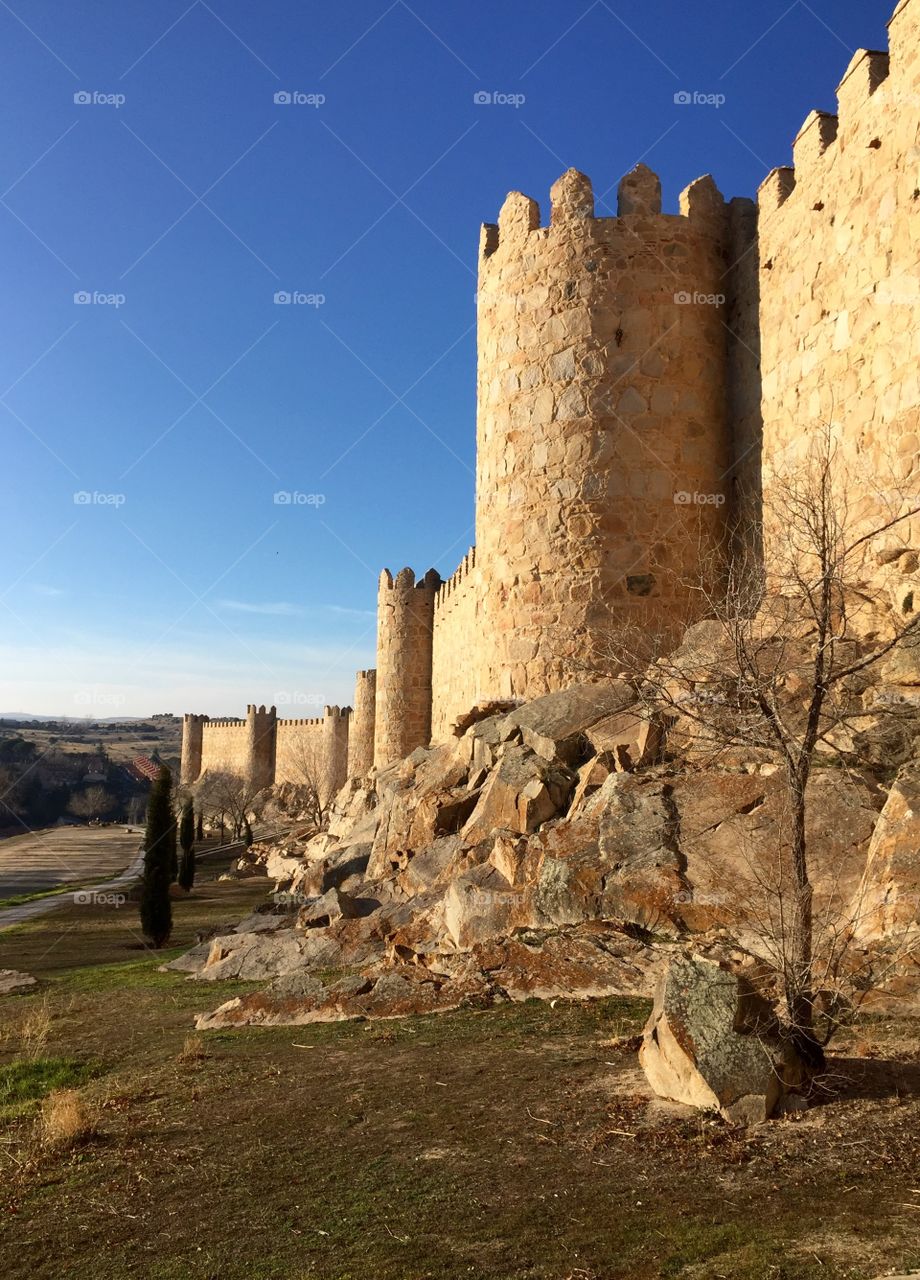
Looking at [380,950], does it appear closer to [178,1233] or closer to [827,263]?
[178,1233]

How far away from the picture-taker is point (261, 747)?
60.1 metres

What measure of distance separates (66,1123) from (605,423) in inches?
388

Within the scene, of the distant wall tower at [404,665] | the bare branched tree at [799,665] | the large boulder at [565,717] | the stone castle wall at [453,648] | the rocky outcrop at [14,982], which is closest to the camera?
the bare branched tree at [799,665]

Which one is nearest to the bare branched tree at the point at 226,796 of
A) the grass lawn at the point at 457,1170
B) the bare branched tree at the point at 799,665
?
the bare branched tree at the point at 799,665

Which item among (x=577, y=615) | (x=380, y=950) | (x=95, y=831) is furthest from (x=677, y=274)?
(x=95, y=831)

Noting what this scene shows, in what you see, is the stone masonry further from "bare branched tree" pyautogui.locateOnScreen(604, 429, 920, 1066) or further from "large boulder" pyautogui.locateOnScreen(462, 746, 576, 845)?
"large boulder" pyautogui.locateOnScreen(462, 746, 576, 845)

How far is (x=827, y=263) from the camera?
1045cm

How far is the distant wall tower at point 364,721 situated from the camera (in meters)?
43.4

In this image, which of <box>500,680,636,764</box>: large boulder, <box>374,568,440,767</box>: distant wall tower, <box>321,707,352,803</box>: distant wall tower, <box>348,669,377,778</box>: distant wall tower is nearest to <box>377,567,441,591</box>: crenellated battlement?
<box>374,568,440,767</box>: distant wall tower

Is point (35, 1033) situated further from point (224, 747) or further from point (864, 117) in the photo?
point (224, 747)

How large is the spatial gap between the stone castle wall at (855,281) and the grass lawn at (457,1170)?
5355 mm

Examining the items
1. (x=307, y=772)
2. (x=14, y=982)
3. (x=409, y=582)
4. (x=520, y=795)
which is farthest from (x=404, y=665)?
(x=520, y=795)

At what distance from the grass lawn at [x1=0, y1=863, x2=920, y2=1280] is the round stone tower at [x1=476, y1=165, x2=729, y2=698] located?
645 centimetres

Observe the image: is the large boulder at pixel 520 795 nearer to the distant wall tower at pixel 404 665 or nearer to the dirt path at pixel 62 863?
the dirt path at pixel 62 863
